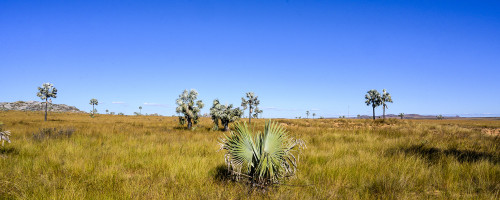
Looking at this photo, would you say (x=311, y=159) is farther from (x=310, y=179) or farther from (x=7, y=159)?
(x=7, y=159)

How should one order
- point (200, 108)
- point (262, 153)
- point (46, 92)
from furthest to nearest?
1. point (46, 92)
2. point (200, 108)
3. point (262, 153)

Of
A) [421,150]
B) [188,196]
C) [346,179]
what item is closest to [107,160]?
[188,196]

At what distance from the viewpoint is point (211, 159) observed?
6410mm

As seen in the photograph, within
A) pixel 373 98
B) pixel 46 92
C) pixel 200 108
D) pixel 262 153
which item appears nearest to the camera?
pixel 262 153

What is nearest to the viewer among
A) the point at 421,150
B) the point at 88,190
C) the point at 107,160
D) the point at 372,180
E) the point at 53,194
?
the point at 53,194

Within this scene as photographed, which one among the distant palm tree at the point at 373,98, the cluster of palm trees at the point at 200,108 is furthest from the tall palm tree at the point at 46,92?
the distant palm tree at the point at 373,98

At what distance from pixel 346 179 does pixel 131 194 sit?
403 cm

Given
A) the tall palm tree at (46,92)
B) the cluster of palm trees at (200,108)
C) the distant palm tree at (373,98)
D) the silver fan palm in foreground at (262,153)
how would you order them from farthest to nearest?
the distant palm tree at (373,98)
the tall palm tree at (46,92)
the cluster of palm trees at (200,108)
the silver fan palm in foreground at (262,153)

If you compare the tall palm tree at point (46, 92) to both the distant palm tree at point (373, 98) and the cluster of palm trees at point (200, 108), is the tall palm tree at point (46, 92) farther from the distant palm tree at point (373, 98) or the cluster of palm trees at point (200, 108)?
the distant palm tree at point (373, 98)

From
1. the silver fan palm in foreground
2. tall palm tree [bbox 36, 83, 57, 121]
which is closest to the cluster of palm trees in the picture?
the silver fan palm in foreground

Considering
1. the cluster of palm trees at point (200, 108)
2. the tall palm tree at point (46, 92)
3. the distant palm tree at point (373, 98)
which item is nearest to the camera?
the cluster of palm trees at point (200, 108)

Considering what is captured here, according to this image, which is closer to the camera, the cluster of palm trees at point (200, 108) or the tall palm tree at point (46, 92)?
the cluster of palm trees at point (200, 108)

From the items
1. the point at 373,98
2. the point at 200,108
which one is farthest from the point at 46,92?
the point at 373,98

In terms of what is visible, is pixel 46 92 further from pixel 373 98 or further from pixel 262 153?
pixel 373 98
